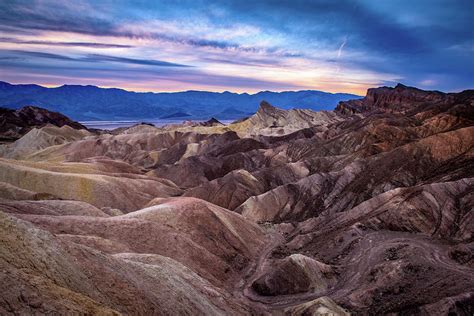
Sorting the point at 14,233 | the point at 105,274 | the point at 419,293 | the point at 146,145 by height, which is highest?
the point at 14,233

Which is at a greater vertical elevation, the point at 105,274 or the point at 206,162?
the point at 105,274

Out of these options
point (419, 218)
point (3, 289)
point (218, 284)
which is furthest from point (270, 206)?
point (3, 289)

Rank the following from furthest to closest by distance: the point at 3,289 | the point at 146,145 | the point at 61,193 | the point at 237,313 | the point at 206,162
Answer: the point at 146,145, the point at 206,162, the point at 61,193, the point at 237,313, the point at 3,289

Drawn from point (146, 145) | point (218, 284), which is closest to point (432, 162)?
point (218, 284)

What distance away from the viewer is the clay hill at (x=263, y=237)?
25781mm

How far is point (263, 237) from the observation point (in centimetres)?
6600

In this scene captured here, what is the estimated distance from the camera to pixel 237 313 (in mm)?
38469

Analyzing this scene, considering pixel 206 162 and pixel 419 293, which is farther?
pixel 206 162

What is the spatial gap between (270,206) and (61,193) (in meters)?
40.4

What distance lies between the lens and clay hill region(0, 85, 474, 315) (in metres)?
25.8

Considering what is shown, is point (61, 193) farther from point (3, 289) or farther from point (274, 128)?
point (274, 128)

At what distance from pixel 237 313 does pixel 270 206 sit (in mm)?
44044

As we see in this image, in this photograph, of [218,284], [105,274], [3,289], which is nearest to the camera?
[3,289]

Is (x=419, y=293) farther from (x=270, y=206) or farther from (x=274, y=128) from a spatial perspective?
(x=274, y=128)
